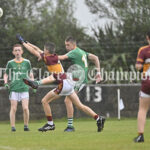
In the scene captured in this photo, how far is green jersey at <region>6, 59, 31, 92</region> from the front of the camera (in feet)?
51.1

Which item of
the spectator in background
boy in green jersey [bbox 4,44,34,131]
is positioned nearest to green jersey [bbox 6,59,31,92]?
boy in green jersey [bbox 4,44,34,131]

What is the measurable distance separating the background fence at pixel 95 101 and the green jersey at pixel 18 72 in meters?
6.33

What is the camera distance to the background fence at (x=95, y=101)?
22.1 metres

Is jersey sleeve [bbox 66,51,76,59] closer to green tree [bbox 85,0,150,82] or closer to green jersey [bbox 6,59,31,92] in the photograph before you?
green jersey [bbox 6,59,31,92]

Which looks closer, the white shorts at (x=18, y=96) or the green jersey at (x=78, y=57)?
the green jersey at (x=78, y=57)

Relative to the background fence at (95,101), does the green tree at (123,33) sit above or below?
above

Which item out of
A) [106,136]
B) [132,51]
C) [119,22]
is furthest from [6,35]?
[106,136]

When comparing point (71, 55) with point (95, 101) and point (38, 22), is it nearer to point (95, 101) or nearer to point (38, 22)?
point (95, 101)

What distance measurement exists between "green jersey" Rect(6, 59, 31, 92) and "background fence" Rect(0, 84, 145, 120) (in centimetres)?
633

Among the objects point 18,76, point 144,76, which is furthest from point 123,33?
point 144,76

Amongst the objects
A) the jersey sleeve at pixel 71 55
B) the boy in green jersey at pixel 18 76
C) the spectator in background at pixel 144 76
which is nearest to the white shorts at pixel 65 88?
the jersey sleeve at pixel 71 55

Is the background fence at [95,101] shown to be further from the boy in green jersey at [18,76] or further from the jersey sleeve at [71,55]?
the jersey sleeve at [71,55]

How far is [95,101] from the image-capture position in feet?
74.0

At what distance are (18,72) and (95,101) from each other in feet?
24.0
